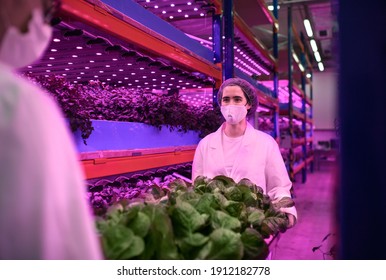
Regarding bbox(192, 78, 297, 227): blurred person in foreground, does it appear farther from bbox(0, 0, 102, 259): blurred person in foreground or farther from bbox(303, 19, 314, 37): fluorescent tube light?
bbox(303, 19, 314, 37): fluorescent tube light

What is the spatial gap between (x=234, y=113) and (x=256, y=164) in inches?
13.3

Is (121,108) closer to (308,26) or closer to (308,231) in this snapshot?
(308,231)

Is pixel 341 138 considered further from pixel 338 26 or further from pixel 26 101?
pixel 26 101

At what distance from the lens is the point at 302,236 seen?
4.84 meters

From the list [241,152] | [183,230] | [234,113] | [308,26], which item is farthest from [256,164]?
[308,26]

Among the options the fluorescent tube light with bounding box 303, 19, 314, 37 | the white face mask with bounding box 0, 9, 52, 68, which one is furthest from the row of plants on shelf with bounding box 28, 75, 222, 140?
the fluorescent tube light with bounding box 303, 19, 314, 37

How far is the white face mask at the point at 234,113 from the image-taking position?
235 centimetres

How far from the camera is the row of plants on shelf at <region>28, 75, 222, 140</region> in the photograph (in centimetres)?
199

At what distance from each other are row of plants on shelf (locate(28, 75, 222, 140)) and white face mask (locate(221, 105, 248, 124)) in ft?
2.34

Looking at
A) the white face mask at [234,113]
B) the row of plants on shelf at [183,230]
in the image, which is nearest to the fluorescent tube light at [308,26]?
the white face mask at [234,113]

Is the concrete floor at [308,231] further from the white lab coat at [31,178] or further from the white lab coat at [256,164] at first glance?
the white lab coat at [31,178]
